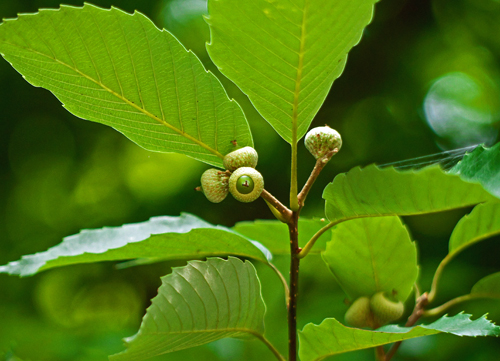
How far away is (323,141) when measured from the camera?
0.91 m

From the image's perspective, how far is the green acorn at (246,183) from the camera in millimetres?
830

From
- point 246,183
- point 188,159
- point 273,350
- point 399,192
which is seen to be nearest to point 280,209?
point 246,183

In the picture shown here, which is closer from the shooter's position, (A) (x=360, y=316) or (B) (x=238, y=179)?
(B) (x=238, y=179)

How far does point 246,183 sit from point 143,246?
0.83ft

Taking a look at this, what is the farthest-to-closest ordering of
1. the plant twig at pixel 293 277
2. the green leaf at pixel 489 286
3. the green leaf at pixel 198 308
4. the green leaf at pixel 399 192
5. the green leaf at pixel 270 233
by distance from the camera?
1. the green leaf at pixel 270 233
2. the green leaf at pixel 489 286
3. the plant twig at pixel 293 277
4. the green leaf at pixel 198 308
5. the green leaf at pixel 399 192

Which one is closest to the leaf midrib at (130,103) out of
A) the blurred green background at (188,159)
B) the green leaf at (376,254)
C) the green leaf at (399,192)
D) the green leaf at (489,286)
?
the green leaf at (399,192)

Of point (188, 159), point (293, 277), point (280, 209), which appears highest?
point (188, 159)

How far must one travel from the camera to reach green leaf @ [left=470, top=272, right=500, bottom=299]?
1208mm

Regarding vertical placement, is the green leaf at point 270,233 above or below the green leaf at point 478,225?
above

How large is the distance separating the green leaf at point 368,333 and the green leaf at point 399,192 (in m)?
0.21

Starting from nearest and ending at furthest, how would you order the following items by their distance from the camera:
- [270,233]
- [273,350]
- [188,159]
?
[273,350], [270,233], [188,159]

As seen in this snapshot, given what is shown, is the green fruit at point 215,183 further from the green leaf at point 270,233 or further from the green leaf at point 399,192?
the green leaf at point 270,233

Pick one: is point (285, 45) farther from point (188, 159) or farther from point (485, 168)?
point (188, 159)

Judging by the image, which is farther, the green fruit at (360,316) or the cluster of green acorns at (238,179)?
the green fruit at (360,316)
